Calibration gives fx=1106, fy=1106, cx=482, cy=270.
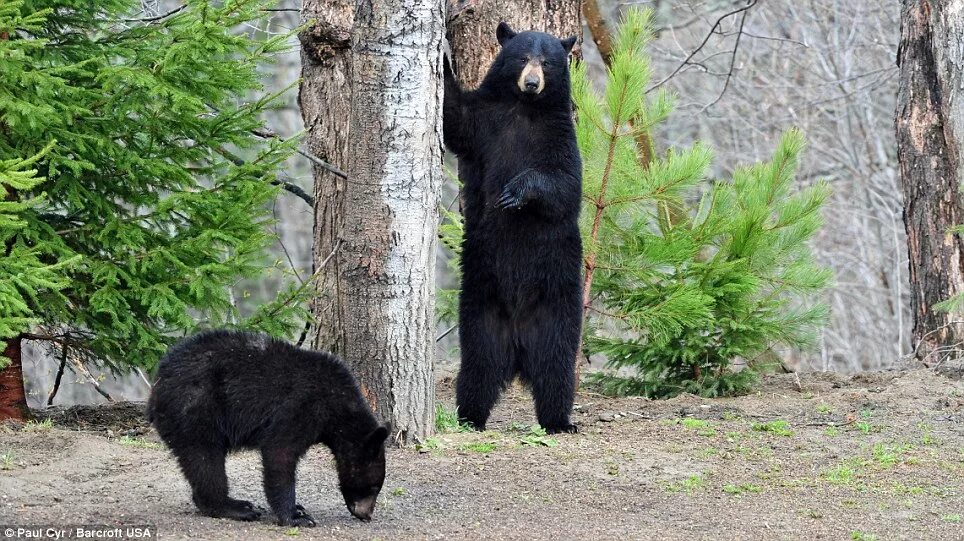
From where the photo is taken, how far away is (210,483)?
15.1 feet

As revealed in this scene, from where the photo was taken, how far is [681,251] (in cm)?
853

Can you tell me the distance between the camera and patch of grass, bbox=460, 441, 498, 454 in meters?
6.20

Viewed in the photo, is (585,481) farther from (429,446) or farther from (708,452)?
(708,452)

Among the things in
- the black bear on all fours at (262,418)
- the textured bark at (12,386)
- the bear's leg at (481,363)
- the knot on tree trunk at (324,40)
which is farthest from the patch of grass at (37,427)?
the knot on tree trunk at (324,40)

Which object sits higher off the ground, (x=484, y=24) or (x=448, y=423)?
(x=484, y=24)

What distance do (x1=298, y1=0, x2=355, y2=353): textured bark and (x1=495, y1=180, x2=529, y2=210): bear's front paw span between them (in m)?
1.01

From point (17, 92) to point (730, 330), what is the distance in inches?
215

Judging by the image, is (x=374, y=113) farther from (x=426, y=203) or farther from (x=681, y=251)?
(x=681, y=251)

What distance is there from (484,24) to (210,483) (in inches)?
210

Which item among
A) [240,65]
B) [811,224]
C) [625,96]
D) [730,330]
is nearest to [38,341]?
[240,65]

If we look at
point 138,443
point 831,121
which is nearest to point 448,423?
point 138,443

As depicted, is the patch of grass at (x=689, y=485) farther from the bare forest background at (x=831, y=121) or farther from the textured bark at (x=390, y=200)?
the bare forest background at (x=831, y=121)

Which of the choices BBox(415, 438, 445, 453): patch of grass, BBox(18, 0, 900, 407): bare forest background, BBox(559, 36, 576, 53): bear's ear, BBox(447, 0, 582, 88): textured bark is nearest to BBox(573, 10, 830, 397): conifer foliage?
BBox(559, 36, 576, 53): bear's ear

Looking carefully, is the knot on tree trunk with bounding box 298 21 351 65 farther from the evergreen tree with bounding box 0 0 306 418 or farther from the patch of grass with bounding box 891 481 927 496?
the patch of grass with bounding box 891 481 927 496
